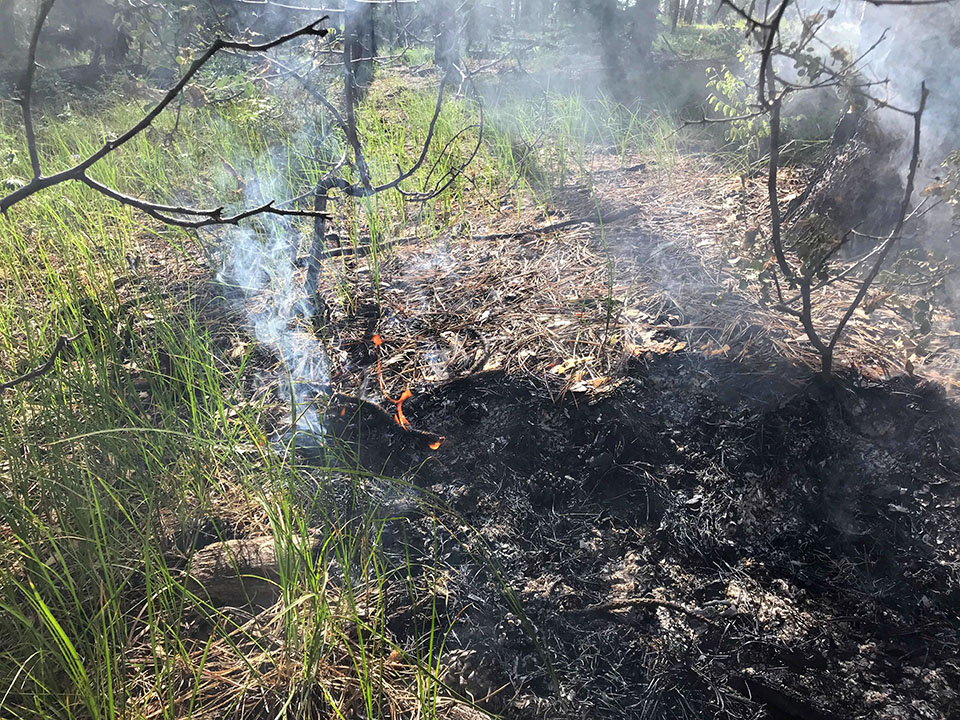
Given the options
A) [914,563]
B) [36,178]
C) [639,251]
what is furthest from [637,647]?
[639,251]

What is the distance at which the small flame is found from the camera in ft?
5.96

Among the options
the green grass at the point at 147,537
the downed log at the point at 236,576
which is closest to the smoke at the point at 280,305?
the green grass at the point at 147,537

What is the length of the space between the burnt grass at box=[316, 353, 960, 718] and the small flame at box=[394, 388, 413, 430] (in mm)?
40

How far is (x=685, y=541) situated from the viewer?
1.43 metres

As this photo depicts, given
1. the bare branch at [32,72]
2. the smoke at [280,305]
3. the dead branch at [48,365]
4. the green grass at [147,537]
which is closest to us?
the bare branch at [32,72]

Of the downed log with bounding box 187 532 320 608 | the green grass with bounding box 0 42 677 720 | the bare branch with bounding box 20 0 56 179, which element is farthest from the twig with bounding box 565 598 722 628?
the bare branch with bounding box 20 0 56 179

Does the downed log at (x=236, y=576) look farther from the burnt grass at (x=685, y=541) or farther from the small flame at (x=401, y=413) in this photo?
the small flame at (x=401, y=413)

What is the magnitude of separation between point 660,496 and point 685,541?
14 centimetres

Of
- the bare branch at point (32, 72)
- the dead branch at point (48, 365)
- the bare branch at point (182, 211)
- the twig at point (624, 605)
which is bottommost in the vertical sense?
the twig at point (624, 605)

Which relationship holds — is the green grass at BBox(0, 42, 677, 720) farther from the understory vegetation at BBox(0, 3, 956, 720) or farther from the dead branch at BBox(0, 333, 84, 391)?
the dead branch at BBox(0, 333, 84, 391)

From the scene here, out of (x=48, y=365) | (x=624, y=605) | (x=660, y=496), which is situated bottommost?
(x=624, y=605)

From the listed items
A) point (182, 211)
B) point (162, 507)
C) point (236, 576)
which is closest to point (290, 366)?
point (162, 507)

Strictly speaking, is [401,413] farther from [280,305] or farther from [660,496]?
[280,305]

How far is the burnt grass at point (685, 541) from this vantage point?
46.4 inches
